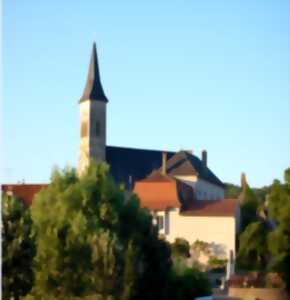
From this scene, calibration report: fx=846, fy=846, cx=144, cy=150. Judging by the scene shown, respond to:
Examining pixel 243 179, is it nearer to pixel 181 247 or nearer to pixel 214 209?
pixel 214 209

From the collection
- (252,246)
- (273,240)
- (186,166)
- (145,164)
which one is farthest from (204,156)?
(273,240)

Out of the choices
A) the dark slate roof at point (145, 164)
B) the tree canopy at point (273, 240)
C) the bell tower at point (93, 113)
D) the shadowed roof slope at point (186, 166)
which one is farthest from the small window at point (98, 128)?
the tree canopy at point (273, 240)

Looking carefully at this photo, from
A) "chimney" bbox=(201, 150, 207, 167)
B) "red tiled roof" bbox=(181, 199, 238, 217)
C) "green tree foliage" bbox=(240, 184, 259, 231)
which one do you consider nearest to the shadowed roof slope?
"chimney" bbox=(201, 150, 207, 167)

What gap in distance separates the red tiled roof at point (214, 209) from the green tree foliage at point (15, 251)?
3565cm

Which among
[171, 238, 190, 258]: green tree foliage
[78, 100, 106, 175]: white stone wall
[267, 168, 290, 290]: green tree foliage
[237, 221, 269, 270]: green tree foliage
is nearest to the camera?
[267, 168, 290, 290]: green tree foliage

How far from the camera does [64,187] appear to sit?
1238 inches

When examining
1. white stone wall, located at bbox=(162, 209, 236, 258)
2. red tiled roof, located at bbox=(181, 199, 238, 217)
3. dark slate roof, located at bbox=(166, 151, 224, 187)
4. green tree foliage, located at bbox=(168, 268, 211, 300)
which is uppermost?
dark slate roof, located at bbox=(166, 151, 224, 187)

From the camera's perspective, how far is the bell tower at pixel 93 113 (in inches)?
3664

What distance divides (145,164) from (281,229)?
156 feet

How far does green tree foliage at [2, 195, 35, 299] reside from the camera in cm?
2511

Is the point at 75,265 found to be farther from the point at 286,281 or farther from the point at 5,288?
the point at 286,281

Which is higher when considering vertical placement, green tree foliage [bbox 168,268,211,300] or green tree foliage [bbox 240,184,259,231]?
green tree foliage [bbox 240,184,259,231]

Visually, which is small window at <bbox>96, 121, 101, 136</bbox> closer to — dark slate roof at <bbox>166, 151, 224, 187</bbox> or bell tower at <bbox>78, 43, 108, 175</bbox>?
bell tower at <bbox>78, 43, 108, 175</bbox>

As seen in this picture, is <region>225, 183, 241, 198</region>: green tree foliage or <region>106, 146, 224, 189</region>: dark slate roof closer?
<region>106, 146, 224, 189</region>: dark slate roof
